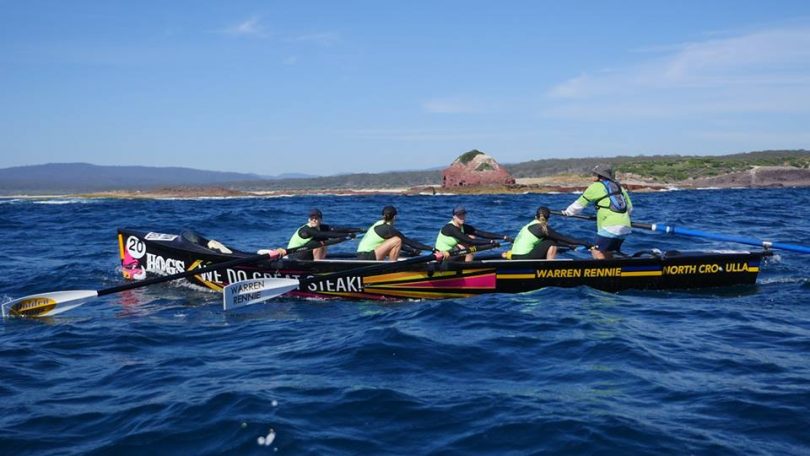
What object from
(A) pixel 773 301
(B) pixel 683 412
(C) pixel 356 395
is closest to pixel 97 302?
(C) pixel 356 395

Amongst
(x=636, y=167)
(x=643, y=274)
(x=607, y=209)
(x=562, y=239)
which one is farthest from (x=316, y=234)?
(x=636, y=167)

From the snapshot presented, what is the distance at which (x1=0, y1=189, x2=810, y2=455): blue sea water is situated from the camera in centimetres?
611

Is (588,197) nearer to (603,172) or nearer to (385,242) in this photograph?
(603,172)

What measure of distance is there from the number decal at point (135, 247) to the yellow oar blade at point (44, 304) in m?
3.53

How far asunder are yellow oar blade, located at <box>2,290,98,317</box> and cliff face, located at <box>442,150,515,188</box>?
155ft

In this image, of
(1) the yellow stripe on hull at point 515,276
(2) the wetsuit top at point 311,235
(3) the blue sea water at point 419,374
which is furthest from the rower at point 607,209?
(2) the wetsuit top at point 311,235

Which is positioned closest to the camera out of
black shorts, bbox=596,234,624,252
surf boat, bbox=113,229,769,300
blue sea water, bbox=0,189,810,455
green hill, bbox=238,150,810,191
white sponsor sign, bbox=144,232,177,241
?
blue sea water, bbox=0,189,810,455

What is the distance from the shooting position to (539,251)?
13406 mm

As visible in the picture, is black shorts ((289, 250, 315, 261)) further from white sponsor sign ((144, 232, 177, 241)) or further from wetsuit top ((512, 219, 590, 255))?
wetsuit top ((512, 219, 590, 255))

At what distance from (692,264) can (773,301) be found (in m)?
1.51

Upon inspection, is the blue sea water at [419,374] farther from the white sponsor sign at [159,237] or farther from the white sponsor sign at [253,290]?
the white sponsor sign at [159,237]

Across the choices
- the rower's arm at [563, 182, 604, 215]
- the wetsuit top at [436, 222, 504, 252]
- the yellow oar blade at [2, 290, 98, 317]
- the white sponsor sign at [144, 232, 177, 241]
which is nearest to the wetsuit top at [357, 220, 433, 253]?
the wetsuit top at [436, 222, 504, 252]

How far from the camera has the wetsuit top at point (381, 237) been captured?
1379 cm

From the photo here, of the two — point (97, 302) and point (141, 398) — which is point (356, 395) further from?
point (97, 302)
